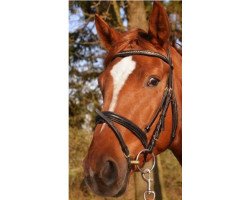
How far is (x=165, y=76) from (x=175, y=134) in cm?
19

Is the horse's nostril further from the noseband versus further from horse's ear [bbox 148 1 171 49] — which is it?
horse's ear [bbox 148 1 171 49]

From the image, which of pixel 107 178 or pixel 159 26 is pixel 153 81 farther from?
pixel 107 178

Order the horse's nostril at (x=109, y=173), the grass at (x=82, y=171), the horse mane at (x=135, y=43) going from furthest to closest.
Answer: the grass at (x=82, y=171), the horse mane at (x=135, y=43), the horse's nostril at (x=109, y=173)

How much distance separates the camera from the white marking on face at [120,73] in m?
1.14

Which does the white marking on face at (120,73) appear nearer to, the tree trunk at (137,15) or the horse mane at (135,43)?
the horse mane at (135,43)

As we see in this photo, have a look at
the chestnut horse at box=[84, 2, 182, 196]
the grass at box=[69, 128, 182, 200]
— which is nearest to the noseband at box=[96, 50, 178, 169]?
the chestnut horse at box=[84, 2, 182, 196]

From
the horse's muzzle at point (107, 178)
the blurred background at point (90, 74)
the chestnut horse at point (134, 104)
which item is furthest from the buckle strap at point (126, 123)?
the blurred background at point (90, 74)

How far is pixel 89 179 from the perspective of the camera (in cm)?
113

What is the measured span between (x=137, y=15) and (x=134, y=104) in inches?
14.5

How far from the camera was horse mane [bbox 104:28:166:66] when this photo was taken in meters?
1.23

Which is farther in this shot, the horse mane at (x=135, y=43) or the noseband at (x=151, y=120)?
the horse mane at (x=135, y=43)

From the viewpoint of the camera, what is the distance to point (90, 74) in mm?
1424
